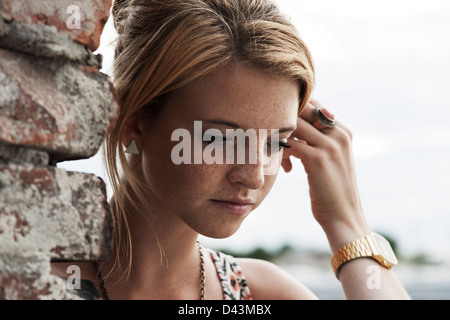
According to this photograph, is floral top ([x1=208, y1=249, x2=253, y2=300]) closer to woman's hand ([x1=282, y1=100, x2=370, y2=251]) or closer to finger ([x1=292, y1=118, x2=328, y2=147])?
woman's hand ([x1=282, y1=100, x2=370, y2=251])

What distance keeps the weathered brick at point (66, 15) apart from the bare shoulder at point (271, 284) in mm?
1720

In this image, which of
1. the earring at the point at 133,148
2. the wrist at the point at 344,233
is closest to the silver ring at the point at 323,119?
the wrist at the point at 344,233

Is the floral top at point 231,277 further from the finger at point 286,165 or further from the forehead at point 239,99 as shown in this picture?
the forehead at point 239,99

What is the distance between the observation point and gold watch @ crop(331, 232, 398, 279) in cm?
225

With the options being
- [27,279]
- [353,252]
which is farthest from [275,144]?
[27,279]

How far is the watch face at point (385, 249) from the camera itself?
226 cm

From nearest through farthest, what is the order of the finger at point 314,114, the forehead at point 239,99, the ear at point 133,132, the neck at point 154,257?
the forehead at point 239,99 < the ear at point 133,132 < the neck at point 154,257 < the finger at point 314,114

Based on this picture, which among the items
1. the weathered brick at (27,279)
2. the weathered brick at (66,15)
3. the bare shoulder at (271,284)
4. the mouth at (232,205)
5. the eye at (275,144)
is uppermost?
the eye at (275,144)

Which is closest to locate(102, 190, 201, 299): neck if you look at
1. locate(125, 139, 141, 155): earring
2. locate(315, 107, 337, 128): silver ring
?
locate(125, 139, 141, 155): earring

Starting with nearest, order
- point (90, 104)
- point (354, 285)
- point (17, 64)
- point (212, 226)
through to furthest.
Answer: point (17, 64)
point (90, 104)
point (212, 226)
point (354, 285)

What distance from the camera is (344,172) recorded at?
2391 millimetres
